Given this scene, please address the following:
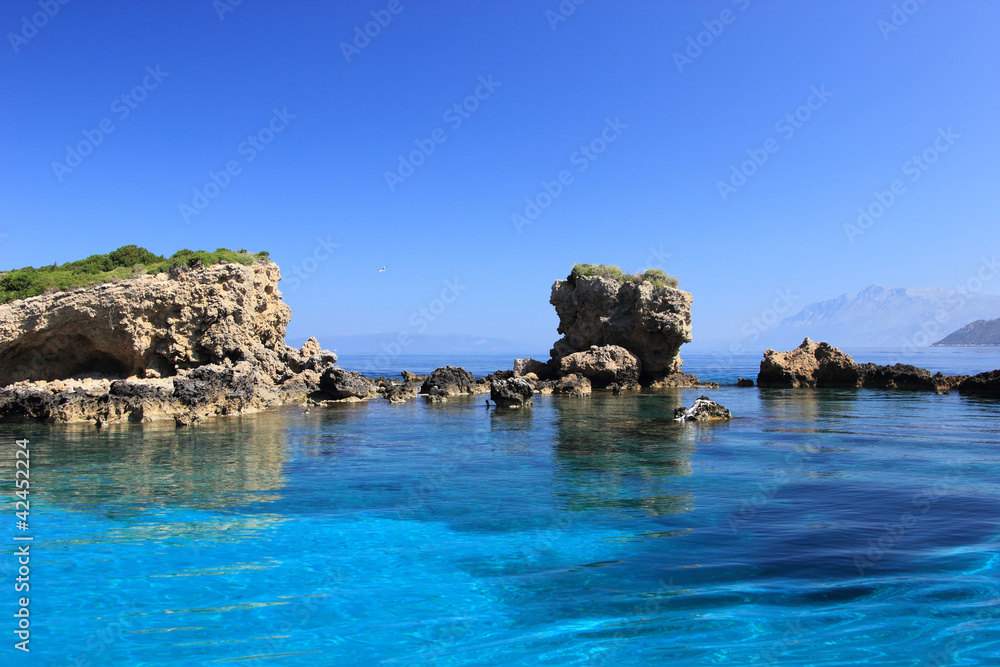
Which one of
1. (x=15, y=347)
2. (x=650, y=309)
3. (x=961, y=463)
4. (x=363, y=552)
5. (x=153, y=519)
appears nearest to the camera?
(x=363, y=552)

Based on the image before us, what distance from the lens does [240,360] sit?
111ft

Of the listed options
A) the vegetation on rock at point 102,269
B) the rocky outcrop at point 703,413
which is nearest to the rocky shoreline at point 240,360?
the rocky outcrop at point 703,413

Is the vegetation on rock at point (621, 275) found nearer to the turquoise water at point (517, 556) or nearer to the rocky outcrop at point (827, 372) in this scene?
the rocky outcrop at point (827, 372)

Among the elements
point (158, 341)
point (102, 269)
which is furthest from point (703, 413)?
point (102, 269)

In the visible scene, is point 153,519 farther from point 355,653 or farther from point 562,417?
point 562,417

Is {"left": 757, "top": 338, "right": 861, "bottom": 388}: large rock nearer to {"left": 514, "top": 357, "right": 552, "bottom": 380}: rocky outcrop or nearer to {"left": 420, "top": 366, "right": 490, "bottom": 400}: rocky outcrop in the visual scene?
{"left": 514, "top": 357, "right": 552, "bottom": 380}: rocky outcrop

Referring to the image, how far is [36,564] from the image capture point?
8602 millimetres

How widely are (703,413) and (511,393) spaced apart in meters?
10.9

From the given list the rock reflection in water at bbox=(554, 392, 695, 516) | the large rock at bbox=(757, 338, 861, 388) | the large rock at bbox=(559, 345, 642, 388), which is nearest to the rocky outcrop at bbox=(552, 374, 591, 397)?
the large rock at bbox=(559, 345, 642, 388)

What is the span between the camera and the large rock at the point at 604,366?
4300cm

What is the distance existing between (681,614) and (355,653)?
3606mm

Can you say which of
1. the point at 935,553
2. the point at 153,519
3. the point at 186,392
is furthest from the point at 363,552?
the point at 186,392

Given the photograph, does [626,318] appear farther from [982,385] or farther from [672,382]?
[982,385]

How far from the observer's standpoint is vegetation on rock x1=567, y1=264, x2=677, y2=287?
161ft
